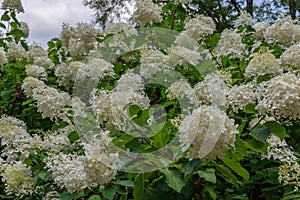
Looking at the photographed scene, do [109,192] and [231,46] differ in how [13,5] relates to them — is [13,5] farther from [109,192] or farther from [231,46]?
[109,192]

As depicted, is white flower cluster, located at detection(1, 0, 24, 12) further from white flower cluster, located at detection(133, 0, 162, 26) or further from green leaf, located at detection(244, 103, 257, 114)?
green leaf, located at detection(244, 103, 257, 114)

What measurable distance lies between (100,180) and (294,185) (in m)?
0.85

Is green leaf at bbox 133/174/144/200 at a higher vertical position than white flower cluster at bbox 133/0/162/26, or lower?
lower

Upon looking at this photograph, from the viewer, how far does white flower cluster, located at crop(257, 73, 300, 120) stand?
1256mm

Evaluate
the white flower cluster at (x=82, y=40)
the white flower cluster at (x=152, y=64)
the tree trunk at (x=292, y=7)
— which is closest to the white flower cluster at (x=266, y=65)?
the white flower cluster at (x=152, y=64)

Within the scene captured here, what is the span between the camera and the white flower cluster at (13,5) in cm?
322

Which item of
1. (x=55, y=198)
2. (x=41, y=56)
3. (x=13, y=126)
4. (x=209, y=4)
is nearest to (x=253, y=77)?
(x=55, y=198)

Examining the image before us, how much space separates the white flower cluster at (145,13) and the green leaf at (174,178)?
1319mm

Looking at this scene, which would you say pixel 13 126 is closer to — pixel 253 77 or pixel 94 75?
pixel 94 75

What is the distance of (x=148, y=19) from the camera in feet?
7.93

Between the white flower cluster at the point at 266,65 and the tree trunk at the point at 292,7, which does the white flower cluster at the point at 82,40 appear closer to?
the white flower cluster at the point at 266,65

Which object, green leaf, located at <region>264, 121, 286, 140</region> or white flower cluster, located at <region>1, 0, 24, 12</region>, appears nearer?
green leaf, located at <region>264, 121, 286, 140</region>

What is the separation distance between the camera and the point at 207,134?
1.08 m

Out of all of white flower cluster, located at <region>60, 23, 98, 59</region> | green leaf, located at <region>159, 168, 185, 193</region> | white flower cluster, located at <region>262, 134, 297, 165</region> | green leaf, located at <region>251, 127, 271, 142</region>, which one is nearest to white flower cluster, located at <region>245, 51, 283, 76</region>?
white flower cluster, located at <region>262, 134, 297, 165</region>
